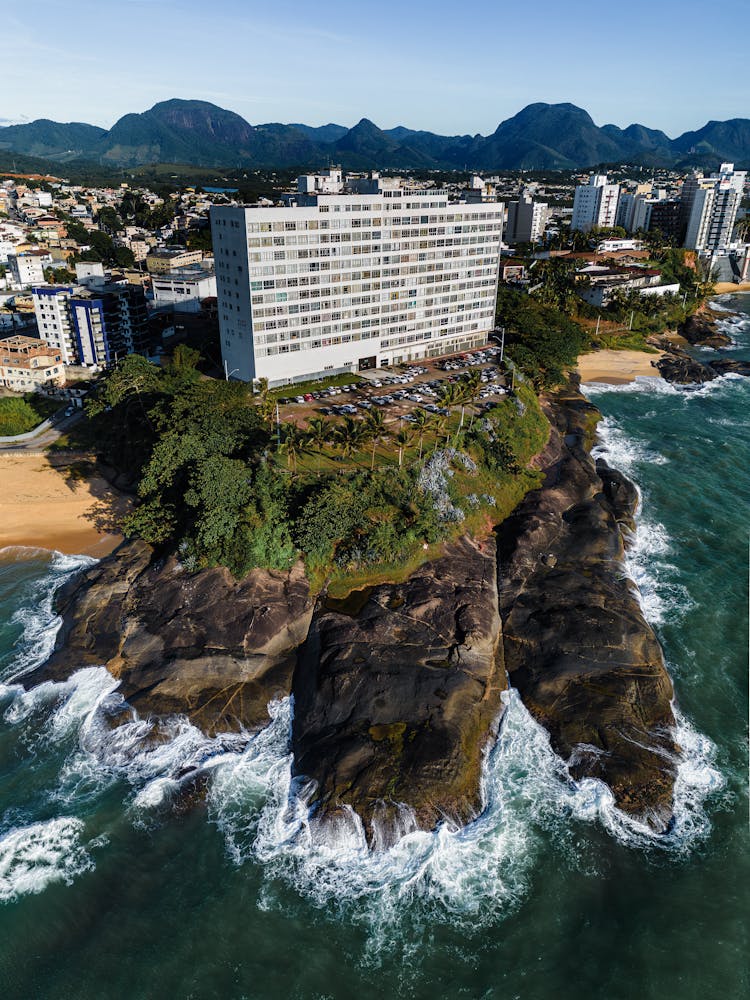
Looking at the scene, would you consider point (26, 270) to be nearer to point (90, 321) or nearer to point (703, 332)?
point (90, 321)

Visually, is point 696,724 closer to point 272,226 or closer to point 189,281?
point 272,226

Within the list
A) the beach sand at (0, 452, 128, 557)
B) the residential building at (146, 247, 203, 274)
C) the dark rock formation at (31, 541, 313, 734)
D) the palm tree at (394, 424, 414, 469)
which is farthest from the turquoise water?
the residential building at (146, 247, 203, 274)

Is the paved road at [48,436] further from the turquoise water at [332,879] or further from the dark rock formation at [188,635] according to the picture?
the turquoise water at [332,879]

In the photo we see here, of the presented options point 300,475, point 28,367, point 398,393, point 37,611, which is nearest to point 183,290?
point 28,367

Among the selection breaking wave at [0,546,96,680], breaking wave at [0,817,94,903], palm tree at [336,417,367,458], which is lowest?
breaking wave at [0,817,94,903]

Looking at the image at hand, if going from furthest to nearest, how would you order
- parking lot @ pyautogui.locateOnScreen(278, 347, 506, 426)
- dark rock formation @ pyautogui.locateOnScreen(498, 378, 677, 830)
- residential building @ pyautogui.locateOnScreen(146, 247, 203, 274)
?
residential building @ pyautogui.locateOnScreen(146, 247, 203, 274), parking lot @ pyautogui.locateOnScreen(278, 347, 506, 426), dark rock formation @ pyautogui.locateOnScreen(498, 378, 677, 830)

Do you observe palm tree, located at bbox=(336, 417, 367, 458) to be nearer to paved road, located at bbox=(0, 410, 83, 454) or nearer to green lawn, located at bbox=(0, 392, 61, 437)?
paved road, located at bbox=(0, 410, 83, 454)
